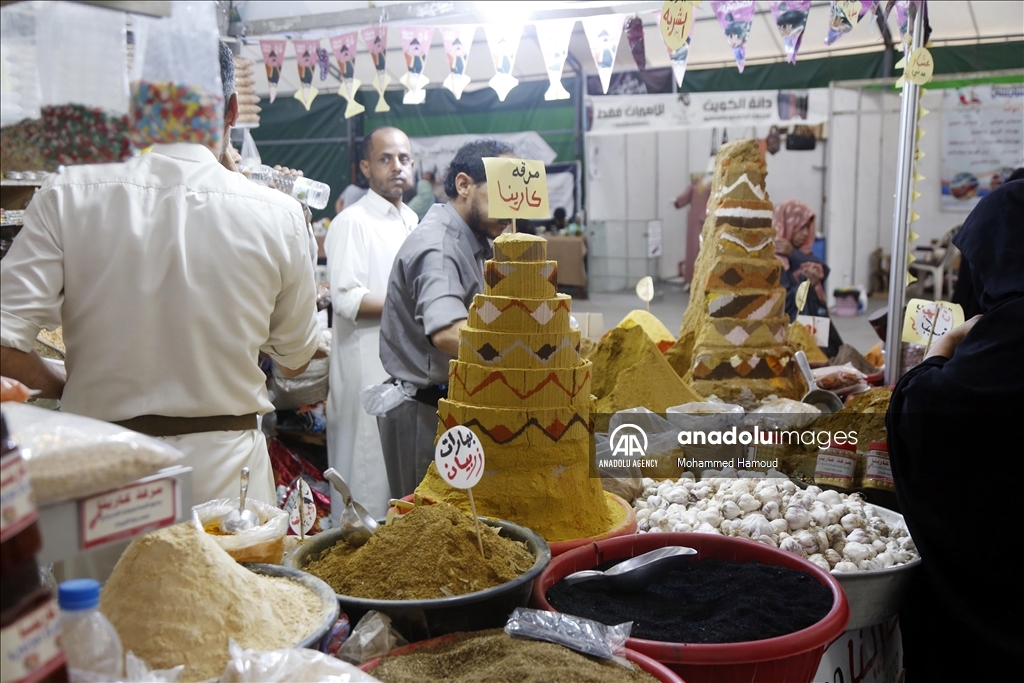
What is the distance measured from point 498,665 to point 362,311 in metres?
2.63

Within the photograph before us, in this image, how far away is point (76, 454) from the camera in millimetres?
718

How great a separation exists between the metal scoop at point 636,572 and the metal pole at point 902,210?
2038mm

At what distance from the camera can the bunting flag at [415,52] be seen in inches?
179

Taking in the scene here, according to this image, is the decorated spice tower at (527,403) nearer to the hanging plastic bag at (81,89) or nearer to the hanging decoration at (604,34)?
the hanging plastic bag at (81,89)

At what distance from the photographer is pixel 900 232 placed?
10.6 feet

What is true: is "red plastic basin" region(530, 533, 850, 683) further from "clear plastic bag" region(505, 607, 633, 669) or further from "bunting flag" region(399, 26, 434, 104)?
"bunting flag" region(399, 26, 434, 104)

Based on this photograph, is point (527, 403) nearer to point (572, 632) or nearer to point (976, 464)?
point (572, 632)

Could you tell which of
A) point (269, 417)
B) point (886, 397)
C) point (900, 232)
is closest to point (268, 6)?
point (269, 417)

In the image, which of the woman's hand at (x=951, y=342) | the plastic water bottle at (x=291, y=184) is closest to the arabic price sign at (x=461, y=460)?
the woman's hand at (x=951, y=342)

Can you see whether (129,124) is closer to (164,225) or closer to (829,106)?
(164,225)

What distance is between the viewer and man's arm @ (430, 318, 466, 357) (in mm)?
2381

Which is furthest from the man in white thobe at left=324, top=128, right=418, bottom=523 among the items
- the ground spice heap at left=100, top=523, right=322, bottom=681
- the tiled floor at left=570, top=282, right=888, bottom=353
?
the tiled floor at left=570, top=282, right=888, bottom=353

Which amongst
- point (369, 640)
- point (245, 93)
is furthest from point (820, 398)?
point (245, 93)

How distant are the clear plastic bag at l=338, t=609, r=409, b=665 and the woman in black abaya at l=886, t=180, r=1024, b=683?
130cm
